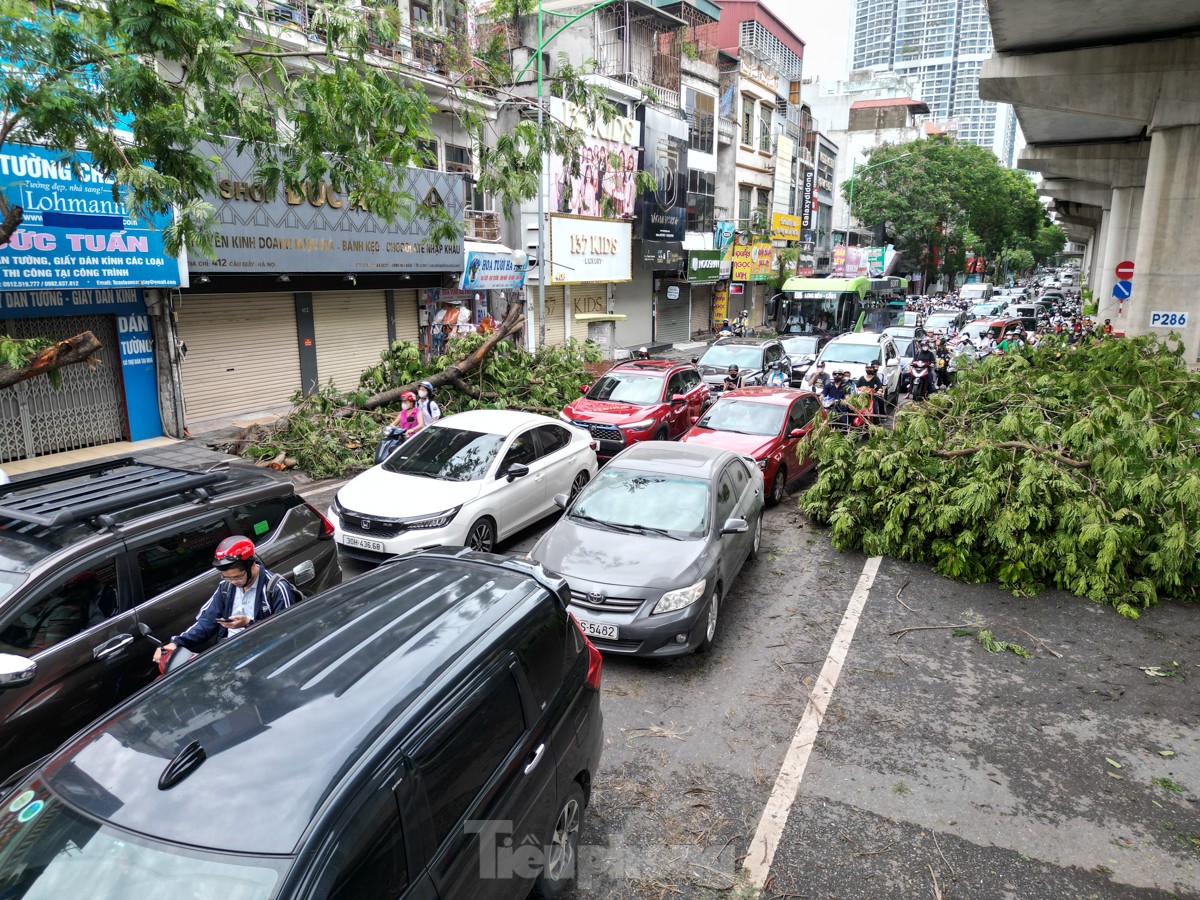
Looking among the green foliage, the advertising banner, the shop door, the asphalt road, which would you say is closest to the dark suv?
the asphalt road

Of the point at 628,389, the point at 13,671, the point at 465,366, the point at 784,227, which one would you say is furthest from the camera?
the point at 784,227

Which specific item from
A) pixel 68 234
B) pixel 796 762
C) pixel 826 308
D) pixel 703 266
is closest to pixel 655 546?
pixel 796 762

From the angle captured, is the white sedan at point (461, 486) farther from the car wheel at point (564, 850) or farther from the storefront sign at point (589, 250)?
the storefront sign at point (589, 250)

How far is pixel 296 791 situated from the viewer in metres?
2.58

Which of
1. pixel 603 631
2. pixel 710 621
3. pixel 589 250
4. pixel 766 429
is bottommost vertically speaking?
pixel 710 621

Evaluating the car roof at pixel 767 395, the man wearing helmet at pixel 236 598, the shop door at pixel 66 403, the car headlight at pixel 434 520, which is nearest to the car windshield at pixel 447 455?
the car headlight at pixel 434 520

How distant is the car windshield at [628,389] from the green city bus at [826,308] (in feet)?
56.4

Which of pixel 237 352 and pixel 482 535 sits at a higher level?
pixel 237 352

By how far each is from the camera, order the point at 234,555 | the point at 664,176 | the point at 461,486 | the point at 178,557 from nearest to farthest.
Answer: the point at 234,555 → the point at 178,557 → the point at 461,486 → the point at 664,176

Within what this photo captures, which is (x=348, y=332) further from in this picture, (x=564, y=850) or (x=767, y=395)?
(x=564, y=850)

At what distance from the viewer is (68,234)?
12.1m

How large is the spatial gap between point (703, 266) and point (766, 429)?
25047 mm

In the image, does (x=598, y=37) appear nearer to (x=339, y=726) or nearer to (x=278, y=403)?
(x=278, y=403)

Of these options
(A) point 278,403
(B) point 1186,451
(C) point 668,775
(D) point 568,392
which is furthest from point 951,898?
(A) point 278,403
